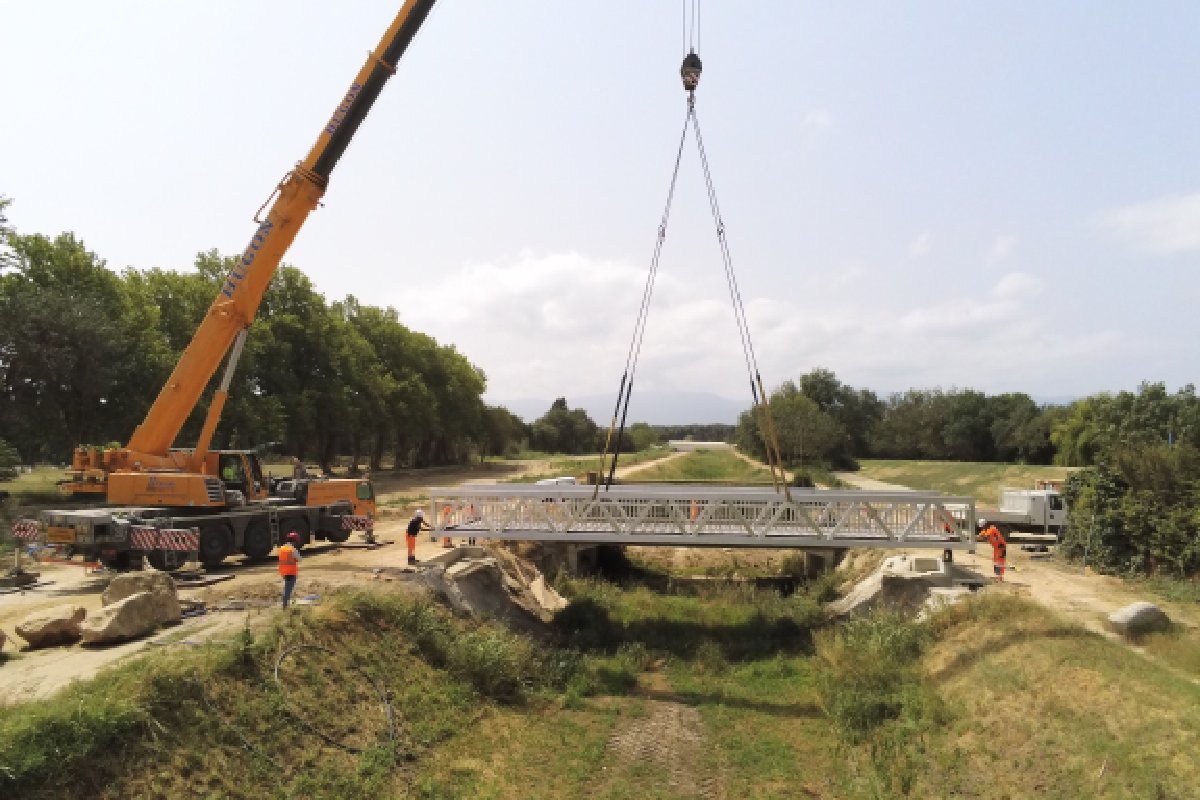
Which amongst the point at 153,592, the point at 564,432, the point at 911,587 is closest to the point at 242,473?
the point at 153,592

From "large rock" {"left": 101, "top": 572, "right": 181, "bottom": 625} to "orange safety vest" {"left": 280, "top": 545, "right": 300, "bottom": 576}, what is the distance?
6.19ft

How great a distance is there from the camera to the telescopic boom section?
18.4m

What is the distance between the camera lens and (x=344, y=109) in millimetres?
18531

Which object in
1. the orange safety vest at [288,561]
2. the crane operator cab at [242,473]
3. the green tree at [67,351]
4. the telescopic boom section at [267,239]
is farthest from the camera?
the green tree at [67,351]

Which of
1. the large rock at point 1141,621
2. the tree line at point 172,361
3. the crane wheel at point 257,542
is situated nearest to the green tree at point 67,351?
the tree line at point 172,361

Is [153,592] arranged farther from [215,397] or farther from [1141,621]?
[1141,621]

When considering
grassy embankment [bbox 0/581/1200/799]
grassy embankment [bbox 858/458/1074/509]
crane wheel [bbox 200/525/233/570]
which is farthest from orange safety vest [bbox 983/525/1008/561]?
grassy embankment [bbox 858/458/1074/509]

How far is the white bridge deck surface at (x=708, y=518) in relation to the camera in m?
18.8

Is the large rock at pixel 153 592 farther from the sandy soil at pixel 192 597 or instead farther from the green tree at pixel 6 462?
the green tree at pixel 6 462

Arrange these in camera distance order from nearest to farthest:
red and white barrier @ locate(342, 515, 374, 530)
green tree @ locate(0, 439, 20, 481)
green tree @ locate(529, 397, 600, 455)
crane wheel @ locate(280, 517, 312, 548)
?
crane wheel @ locate(280, 517, 312, 548) < red and white barrier @ locate(342, 515, 374, 530) < green tree @ locate(0, 439, 20, 481) < green tree @ locate(529, 397, 600, 455)

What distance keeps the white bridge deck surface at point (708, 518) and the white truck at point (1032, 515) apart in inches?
321

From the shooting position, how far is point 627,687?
16.8 metres

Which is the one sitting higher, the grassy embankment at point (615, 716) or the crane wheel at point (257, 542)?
the crane wheel at point (257, 542)

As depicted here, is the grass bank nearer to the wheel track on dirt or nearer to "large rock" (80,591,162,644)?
the wheel track on dirt
